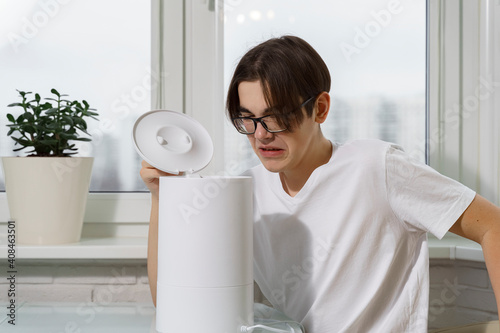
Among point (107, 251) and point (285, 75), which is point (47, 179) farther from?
point (285, 75)

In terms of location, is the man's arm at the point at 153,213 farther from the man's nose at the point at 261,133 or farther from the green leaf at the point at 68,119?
the green leaf at the point at 68,119

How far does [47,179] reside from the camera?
1.29m

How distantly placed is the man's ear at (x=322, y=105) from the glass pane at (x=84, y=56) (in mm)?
579

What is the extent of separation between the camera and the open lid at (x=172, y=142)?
971 mm

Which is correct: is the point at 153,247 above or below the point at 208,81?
below

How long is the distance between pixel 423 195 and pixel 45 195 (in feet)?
2.86

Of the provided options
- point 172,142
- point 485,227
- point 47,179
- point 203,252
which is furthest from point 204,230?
point 47,179

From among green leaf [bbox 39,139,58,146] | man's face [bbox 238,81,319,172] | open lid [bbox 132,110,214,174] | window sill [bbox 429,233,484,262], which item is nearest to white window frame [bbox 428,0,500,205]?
window sill [bbox 429,233,484,262]

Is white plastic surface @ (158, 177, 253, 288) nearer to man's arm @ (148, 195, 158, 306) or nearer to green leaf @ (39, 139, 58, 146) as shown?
man's arm @ (148, 195, 158, 306)

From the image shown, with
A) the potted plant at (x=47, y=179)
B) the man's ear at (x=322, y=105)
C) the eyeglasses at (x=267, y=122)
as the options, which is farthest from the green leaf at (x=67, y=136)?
the man's ear at (x=322, y=105)

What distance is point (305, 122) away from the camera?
104 cm

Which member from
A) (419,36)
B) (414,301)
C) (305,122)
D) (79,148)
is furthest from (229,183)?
(419,36)

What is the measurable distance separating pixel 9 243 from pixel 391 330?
0.92 meters

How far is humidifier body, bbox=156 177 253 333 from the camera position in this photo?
84 centimetres
